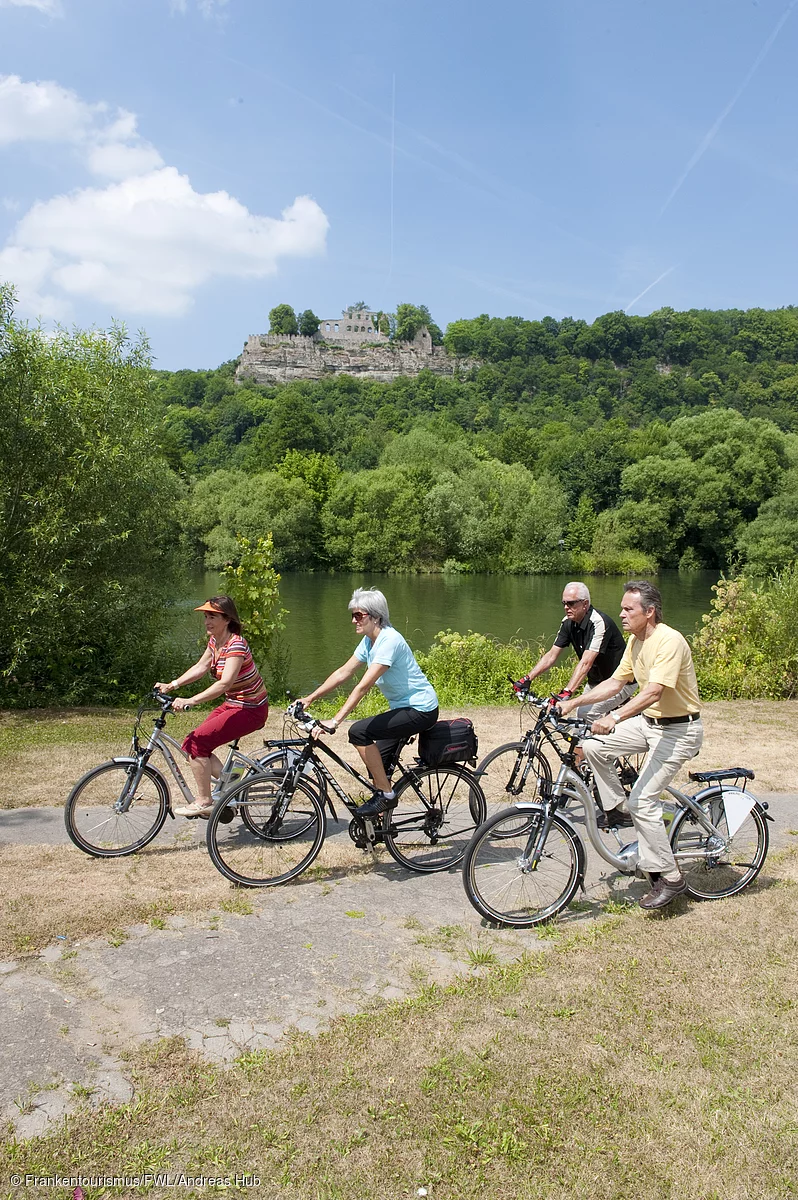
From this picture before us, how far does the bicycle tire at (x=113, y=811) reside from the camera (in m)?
5.91

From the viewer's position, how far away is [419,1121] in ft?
10.5

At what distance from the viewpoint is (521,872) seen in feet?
16.2

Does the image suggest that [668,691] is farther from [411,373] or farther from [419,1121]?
[411,373]

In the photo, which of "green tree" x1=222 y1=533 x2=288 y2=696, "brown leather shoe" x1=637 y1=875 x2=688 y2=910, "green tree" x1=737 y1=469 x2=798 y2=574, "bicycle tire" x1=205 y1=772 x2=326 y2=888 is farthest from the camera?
"green tree" x1=737 y1=469 x2=798 y2=574

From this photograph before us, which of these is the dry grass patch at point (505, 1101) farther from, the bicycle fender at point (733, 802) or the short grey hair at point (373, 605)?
the short grey hair at point (373, 605)

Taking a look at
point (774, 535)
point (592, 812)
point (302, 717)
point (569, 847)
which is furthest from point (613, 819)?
point (774, 535)

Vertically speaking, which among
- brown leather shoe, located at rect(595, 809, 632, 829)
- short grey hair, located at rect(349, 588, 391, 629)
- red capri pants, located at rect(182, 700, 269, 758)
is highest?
short grey hair, located at rect(349, 588, 391, 629)

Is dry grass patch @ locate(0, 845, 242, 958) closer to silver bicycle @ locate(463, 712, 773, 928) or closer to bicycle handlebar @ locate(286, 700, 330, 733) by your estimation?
bicycle handlebar @ locate(286, 700, 330, 733)

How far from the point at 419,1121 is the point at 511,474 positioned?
70.6 metres

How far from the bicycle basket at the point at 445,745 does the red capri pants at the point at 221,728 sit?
1246mm

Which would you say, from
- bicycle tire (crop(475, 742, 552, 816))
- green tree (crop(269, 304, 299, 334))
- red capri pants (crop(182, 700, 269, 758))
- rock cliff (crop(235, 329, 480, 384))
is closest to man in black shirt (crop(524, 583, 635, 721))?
bicycle tire (crop(475, 742, 552, 816))

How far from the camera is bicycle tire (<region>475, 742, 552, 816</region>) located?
21.1ft

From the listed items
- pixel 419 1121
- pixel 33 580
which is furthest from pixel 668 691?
pixel 33 580

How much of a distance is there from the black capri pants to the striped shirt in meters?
0.94
